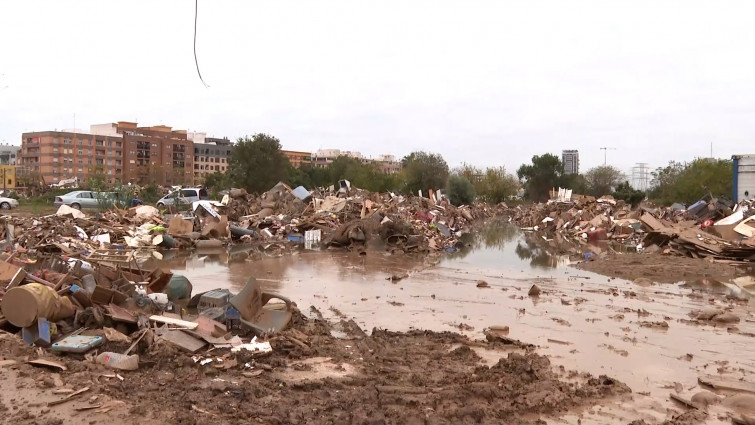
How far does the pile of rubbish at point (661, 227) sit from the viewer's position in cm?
1775

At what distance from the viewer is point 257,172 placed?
42031 millimetres

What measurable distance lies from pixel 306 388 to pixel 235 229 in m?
17.0

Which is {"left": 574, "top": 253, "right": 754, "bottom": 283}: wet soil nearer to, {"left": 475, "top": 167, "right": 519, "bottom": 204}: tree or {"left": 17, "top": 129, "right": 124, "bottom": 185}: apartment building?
{"left": 475, "top": 167, "right": 519, "bottom": 204}: tree

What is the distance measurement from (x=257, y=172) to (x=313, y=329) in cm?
3566

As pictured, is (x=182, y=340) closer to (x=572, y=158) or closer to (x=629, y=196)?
(x=629, y=196)

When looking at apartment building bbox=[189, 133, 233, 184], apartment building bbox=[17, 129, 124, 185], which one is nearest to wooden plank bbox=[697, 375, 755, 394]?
apartment building bbox=[17, 129, 124, 185]

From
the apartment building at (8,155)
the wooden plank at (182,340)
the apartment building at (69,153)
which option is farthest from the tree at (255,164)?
the apartment building at (8,155)

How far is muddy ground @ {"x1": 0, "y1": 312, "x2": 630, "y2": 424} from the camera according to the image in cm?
453

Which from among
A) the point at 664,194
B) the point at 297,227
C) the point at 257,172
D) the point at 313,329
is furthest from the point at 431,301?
the point at 664,194

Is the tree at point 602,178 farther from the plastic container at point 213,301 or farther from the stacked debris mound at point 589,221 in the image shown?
the plastic container at point 213,301

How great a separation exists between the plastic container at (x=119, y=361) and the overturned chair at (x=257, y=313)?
1.60 meters

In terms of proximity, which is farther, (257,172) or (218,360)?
(257,172)

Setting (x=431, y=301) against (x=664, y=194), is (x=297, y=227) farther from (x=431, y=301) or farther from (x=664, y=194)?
(x=664, y=194)

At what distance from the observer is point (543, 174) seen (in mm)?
72312
